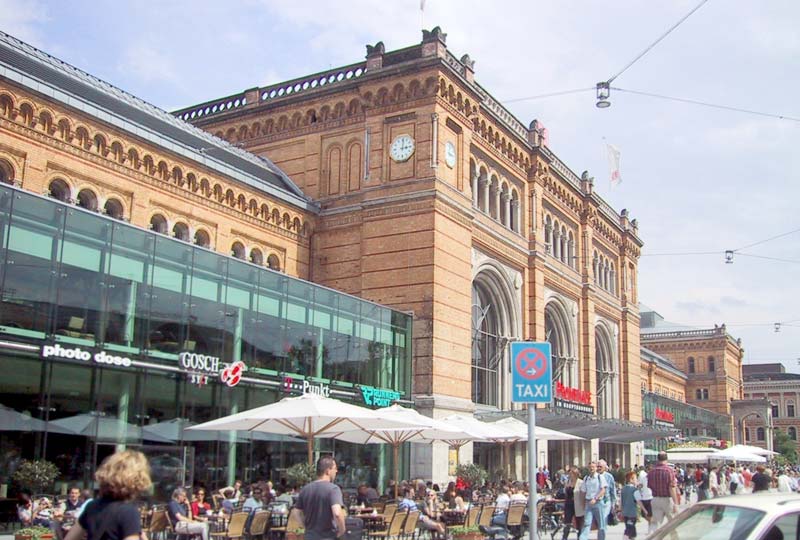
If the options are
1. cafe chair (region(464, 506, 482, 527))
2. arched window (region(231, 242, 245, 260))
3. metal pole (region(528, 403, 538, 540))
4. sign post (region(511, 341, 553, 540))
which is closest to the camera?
metal pole (region(528, 403, 538, 540))

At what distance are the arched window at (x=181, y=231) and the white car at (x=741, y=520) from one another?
2168 cm

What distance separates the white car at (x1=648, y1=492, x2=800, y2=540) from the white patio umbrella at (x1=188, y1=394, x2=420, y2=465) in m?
8.72

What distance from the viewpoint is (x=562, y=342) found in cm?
4309

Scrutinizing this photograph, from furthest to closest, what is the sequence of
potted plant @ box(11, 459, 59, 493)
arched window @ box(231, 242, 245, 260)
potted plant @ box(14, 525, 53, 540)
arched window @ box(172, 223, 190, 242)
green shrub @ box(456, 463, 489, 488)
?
arched window @ box(231, 242, 245, 260)
green shrub @ box(456, 463, 489, 488)
arched window @ box(172, 223, 190, 242)
potted plant @ box(11, 459, 59, 493)
potted plant @ box(14, 525, 53, 540)

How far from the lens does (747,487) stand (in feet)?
129

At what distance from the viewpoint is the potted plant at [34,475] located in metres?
16.8

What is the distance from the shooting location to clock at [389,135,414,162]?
3065 cm

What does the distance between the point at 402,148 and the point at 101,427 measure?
15838 mm

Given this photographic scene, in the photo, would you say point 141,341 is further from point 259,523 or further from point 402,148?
point 402,148

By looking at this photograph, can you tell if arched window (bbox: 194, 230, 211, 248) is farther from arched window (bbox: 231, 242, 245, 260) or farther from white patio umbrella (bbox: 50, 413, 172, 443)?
white patio umbrella (bbox: 50, 413, 172, 443)

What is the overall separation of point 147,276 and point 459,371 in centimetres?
1355

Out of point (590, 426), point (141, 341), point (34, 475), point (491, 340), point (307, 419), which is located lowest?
point (34, 475)

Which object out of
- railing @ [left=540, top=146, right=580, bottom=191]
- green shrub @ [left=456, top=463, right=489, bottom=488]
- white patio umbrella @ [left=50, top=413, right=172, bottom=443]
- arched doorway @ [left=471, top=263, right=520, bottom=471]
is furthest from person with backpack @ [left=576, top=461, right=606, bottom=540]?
railing @ [left=540, top=146, right=580, bottom=191]

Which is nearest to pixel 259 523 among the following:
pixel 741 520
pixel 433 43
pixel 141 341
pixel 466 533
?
pixel 466 533
